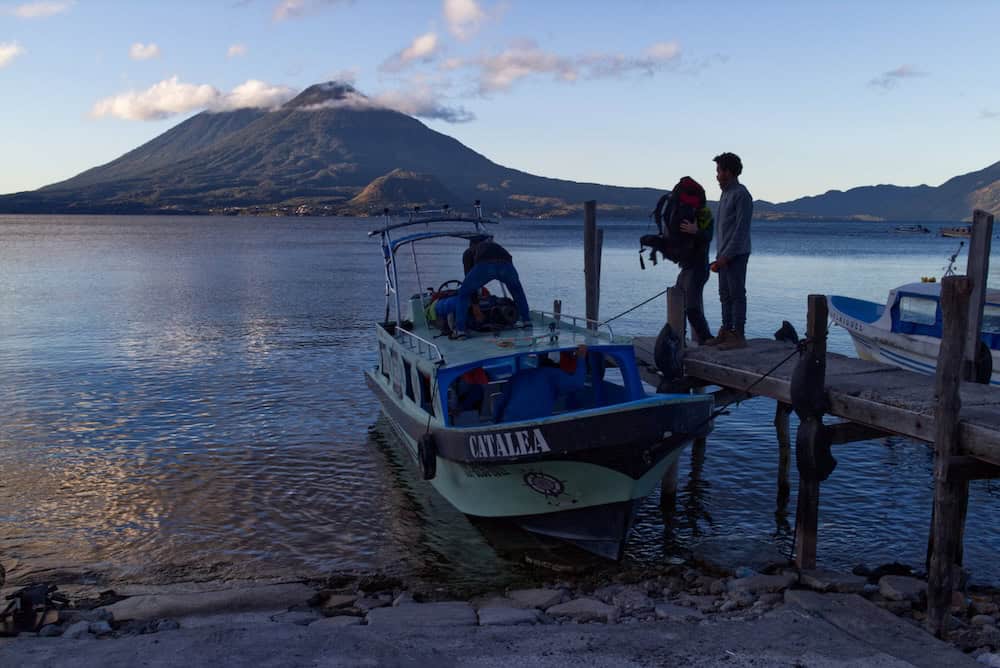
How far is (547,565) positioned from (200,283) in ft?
164

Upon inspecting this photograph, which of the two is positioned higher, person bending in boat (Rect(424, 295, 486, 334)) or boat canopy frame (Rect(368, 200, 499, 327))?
boat canopy frame (Rect(368, 200, 499, 327))

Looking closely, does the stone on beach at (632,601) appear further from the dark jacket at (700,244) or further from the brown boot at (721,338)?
the dark jacket at (700,244)

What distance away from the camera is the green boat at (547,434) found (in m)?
10.6

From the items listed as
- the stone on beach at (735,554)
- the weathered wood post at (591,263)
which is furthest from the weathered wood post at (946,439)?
the weathered wood post at (591,263)

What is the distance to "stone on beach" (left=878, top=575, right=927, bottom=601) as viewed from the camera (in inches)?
392

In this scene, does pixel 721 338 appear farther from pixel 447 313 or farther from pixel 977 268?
pixel 447 313

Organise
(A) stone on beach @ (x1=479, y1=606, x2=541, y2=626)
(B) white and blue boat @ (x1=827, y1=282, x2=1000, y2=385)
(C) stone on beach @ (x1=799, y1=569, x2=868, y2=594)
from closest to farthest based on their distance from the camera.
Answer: (A) stone on beach @ (x1=479, y1=606, x2=541, y2=626), (C) stone on beach @ (x1=799, y1=569, x2=868, y2=594), (B) white and blue boat @ (x1=827, y1=282, x2=1000, y2=385)

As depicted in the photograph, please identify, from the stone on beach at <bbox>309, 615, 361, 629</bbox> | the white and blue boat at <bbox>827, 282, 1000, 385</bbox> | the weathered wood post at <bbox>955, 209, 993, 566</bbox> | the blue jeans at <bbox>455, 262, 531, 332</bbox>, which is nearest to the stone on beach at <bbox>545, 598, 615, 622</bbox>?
the stone on beach at <bbox>309, 615, 361, 629</bbox>

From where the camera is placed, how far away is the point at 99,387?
23359 mm

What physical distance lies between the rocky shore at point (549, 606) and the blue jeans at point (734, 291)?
12.7 feet

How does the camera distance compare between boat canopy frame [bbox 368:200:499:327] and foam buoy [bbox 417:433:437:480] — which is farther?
boat canopy frame [bbox 368:200:499:327]

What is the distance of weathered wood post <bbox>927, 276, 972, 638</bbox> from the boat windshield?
446cm

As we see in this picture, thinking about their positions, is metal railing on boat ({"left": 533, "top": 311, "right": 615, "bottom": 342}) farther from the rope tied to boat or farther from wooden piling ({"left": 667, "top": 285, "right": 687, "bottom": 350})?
the rope tied to boat

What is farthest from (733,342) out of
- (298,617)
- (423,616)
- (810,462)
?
(298,617)
